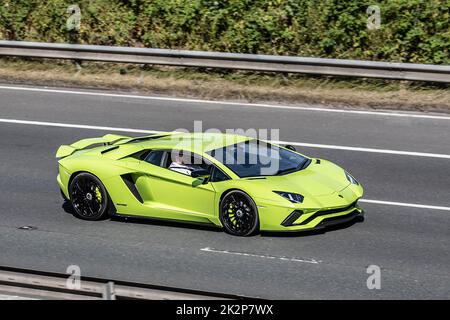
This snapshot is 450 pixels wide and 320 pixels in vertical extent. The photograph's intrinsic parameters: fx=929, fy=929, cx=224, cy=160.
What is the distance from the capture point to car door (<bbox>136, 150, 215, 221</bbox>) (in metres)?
12.8

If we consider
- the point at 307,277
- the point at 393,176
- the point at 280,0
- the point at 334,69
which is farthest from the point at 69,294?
the point at 280,0

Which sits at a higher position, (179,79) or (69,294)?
(179,79)

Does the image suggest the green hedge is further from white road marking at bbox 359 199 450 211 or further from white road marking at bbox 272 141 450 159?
white road marking at bbox 359 199 450 211

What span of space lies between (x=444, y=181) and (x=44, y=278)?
799cm

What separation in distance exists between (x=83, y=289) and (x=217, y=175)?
13.6 ft

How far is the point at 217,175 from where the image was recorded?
1273 cm

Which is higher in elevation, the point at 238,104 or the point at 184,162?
the point at 238,104

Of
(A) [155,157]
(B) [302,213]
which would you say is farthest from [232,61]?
(B) [302,213]

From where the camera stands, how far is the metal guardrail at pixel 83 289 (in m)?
8.58

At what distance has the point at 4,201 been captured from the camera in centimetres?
1445

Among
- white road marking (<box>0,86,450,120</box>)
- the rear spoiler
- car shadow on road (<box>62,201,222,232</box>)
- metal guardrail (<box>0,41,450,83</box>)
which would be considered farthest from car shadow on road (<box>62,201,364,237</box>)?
metal guardrail (<box>0,41,450,83</box>)

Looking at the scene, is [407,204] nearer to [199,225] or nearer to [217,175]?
[217,175]

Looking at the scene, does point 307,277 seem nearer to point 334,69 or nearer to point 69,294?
point 69,294

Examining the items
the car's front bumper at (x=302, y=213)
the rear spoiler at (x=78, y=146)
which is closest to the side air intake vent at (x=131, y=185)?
the rear spoiler at (x=78, y=146)
